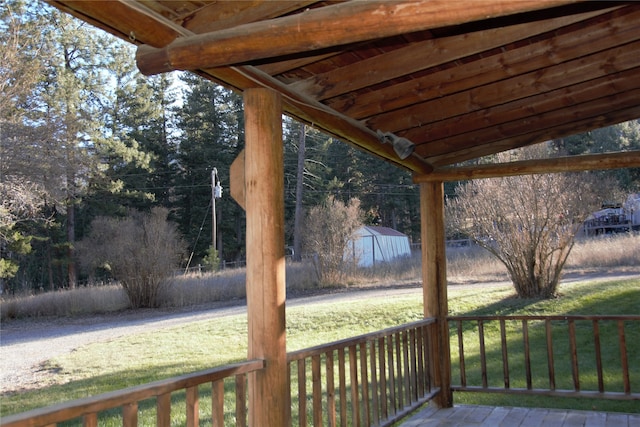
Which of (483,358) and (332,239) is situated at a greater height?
(332,239)

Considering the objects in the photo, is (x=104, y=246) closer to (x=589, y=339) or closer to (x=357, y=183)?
(x=589, y=339)

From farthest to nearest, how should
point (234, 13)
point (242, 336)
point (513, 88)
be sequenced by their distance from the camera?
point (242, 336) < point (513, 88) < point (234, 13)

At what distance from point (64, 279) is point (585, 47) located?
90.5 ft

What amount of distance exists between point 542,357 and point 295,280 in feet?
36.9

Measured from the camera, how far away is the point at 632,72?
377cm

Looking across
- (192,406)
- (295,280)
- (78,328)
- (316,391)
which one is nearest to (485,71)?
(316,391)

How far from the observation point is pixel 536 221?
11.0 m

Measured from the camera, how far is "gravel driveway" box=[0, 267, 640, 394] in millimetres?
9469

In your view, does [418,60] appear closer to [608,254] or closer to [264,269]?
[264,269]

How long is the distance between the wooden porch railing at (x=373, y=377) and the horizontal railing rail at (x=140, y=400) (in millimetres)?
461

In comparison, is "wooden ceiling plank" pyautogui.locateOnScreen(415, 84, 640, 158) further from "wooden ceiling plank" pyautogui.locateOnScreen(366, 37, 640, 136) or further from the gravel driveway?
the gravel driveway

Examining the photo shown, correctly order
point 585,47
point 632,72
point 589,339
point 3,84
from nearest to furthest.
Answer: point 585,47 → point 632,72 → point 589,339 → point 3,84

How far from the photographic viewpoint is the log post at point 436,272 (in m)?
5.39

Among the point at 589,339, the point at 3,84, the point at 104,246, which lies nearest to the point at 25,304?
the point at 104,246
